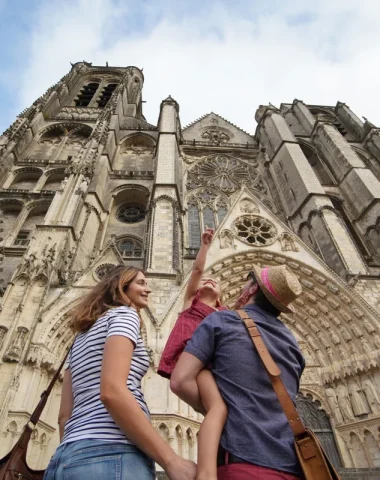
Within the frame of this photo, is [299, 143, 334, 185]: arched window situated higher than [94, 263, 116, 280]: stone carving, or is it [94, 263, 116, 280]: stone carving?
[299, 143, 334, 185]: arched window

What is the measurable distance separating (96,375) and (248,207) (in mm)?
9838

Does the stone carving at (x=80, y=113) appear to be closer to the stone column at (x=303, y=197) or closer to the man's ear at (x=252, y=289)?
the stone column at (x=303, y=197)

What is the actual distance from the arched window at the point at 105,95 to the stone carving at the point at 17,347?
63.3 ft

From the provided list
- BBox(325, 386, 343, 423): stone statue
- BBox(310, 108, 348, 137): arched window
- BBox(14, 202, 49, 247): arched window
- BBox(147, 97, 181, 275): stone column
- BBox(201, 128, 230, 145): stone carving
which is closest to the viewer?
BBox(325, 386, 343, 423): stone statue

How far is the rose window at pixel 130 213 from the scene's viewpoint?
12781 millimetres

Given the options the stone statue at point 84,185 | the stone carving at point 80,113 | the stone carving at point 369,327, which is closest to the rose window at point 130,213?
the stone statue at point 84,185

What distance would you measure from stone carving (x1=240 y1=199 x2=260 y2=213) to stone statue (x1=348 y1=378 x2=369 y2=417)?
5.58 m

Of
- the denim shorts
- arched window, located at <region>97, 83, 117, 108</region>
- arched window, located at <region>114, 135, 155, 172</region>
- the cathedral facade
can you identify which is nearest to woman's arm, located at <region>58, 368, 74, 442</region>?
the denim shorts

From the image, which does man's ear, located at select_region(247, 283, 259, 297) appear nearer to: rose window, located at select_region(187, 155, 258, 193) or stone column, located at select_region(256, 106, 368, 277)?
stone column, located at select_region(256, 106, 368, 277)

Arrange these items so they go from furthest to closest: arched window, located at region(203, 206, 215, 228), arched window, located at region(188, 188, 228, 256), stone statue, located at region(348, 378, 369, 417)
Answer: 1. arched window, located at region(203, 206, 215, 228)
2. arched window, located at region(188, 188, 228, 256)
3. stone statue, located at region(348, 378, 369, 417)

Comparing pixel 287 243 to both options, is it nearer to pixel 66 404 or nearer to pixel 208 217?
pixel 208 217

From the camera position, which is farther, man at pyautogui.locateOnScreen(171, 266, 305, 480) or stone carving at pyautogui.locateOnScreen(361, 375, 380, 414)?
stone carving at pyautogui.locateOnScreen(361, 375, 380, 414)

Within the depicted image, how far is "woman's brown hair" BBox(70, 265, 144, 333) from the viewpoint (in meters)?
1.54

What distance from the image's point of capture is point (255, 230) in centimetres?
988
